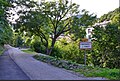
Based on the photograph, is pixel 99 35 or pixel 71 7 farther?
pixel 71 7

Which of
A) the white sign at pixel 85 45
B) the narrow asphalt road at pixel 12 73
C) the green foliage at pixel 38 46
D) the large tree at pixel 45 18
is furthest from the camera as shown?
the green foliage at pixel 38 46

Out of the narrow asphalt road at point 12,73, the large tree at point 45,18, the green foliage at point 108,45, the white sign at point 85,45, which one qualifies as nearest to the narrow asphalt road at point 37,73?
the narrow asphalt road at point 12,73

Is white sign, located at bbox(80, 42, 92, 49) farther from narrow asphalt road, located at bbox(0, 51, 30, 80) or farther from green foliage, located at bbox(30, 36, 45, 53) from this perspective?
green foliage, located at bbox(30, 36, 45, 53)

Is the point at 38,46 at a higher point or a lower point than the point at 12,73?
lower

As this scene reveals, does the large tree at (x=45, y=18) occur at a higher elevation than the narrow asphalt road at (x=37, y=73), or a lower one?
higher

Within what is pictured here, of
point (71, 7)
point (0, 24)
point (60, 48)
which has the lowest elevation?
point (60, 48)

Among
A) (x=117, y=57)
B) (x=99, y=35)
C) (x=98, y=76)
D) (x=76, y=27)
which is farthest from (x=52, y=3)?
(x=98, y=76)

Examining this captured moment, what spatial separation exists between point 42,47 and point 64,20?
14271 millimetres

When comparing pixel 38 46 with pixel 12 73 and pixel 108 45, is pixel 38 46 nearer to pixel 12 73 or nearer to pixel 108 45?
pixel 108 45

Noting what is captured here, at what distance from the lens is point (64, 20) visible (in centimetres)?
4456

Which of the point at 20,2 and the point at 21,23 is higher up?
the point at 20,2

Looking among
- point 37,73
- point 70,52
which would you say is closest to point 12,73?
point 37,73

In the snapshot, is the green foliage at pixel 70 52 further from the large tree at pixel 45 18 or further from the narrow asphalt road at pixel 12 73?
the narrow asphalt road at pixel 12 73

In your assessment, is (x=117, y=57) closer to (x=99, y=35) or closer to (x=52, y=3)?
(x=99, y=35)
